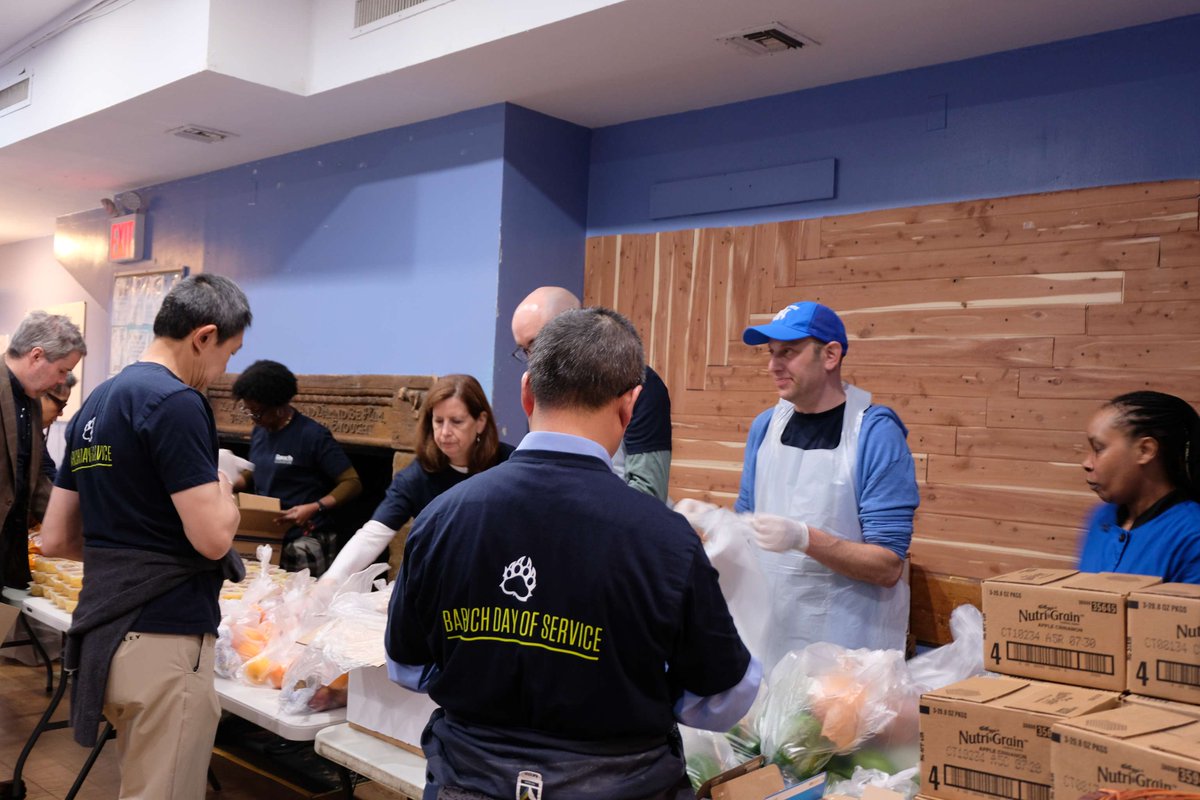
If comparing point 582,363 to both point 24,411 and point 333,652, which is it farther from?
point 24,411

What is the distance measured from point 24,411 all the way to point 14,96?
328cm

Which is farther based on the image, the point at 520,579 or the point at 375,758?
the point at 375,758

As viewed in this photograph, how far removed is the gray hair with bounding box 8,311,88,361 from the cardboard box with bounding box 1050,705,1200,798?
3420 millimetres

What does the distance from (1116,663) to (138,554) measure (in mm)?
1918

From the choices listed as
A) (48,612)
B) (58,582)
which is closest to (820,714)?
(48,612)

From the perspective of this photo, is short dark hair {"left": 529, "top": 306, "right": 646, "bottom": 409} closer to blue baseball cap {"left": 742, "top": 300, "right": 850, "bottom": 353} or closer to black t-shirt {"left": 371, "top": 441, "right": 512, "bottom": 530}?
blue baseball cap {"left": 742, "top": 300, "right": 850, "bottom": 353}

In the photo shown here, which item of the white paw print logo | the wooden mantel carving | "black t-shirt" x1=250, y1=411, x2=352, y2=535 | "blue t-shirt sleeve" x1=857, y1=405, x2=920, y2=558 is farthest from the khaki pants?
the wooden mantel carving

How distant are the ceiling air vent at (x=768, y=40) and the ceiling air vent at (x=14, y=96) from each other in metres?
4.55

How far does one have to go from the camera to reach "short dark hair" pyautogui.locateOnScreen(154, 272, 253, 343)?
229 cm

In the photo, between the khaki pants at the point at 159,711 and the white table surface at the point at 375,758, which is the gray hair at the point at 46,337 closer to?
the khaki pants at the point at 159,711

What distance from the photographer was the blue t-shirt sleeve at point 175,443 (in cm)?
213

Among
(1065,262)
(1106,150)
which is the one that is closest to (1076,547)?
(1065,262)

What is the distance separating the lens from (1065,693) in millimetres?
1547

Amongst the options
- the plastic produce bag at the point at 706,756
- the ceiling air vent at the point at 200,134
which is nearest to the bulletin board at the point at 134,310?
the ceiling air vent at the point at 200,134
